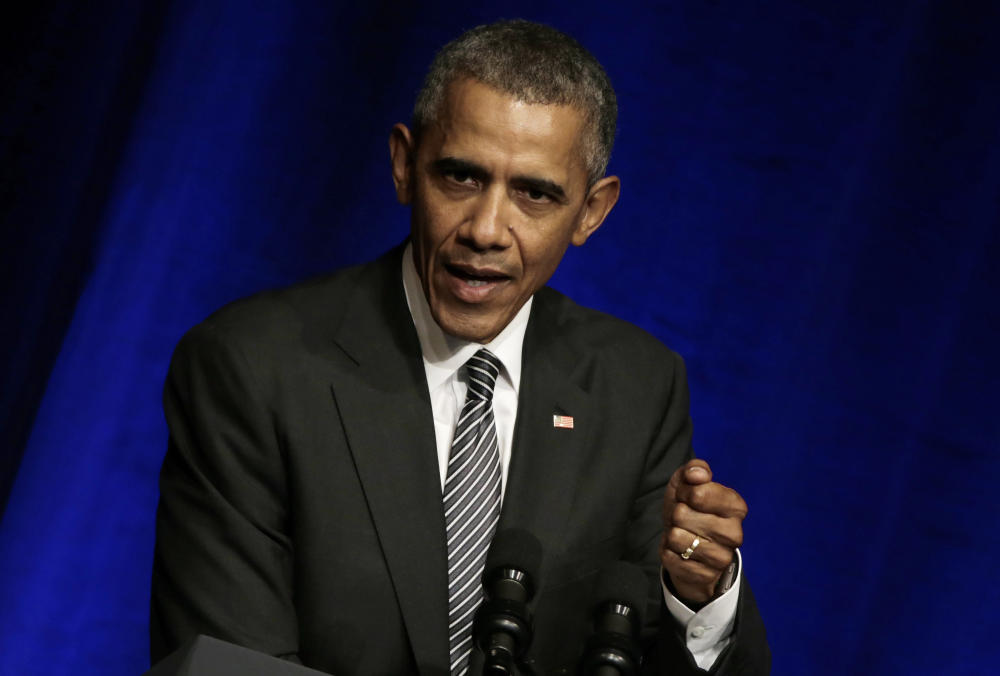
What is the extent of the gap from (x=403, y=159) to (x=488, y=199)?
0.70 ft

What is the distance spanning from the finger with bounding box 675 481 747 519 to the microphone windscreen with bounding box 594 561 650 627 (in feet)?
0.48

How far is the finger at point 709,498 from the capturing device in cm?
154

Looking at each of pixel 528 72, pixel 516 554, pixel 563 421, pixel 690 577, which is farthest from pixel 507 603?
pixel 528 72

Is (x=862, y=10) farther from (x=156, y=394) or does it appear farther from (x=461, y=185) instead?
(x=156, y=394)

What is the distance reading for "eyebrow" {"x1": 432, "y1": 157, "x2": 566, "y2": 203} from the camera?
1.78 m

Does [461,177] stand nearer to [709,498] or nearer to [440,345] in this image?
[440,345]

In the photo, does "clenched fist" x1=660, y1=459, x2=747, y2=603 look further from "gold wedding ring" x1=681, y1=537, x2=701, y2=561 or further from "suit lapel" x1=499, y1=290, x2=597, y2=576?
"suit lapel" x1=499, y1=290, x2=597, y2=576

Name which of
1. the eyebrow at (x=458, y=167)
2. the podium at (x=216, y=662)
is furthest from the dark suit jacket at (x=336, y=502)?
the podium at (x=216, y=662)

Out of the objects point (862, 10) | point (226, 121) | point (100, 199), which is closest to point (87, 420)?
point (100, 199)

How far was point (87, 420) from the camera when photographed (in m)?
2.59

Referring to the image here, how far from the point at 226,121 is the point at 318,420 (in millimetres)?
1076

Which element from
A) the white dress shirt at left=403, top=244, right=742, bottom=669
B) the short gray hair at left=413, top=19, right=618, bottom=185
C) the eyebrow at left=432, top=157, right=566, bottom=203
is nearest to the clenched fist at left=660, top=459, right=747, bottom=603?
the white dress shirt at left=403, top=244, right=742, bottom=669

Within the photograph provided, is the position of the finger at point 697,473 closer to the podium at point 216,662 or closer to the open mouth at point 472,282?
the open mouth at point 472,282

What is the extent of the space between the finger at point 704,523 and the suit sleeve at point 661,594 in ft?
0.70
